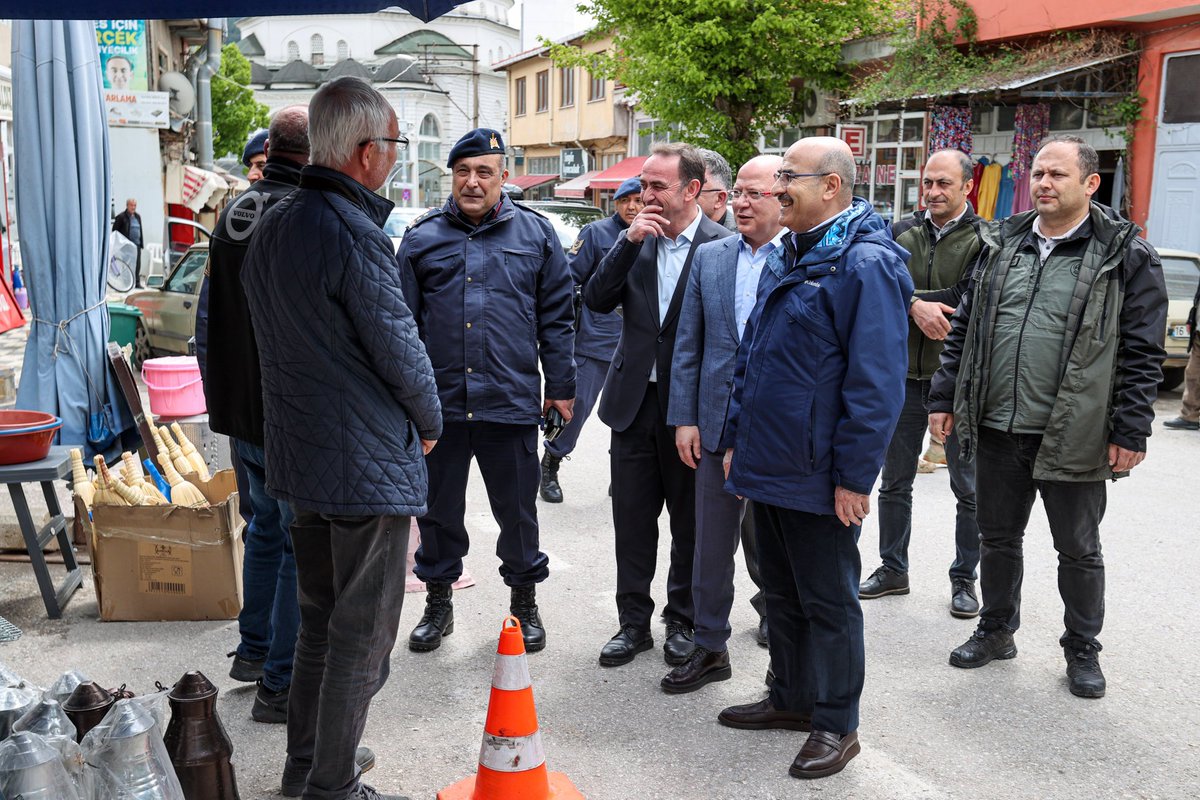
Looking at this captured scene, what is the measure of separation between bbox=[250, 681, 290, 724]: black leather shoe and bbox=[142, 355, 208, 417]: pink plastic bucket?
11.6ft

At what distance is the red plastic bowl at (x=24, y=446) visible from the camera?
16.0 feet

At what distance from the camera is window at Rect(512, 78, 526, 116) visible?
1971 inches

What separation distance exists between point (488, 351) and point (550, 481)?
124 inches

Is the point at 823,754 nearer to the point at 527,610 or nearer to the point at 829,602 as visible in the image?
the point at 829,602

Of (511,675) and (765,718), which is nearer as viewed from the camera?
(511,675)

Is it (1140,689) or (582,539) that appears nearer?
(1140,689)

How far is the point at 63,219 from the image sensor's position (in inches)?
232

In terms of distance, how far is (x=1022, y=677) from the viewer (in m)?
4.57

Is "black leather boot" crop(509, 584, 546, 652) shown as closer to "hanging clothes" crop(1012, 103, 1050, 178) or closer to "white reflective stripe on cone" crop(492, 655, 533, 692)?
"white reflective stripe on cone" crop(492, 655, 533, 692)

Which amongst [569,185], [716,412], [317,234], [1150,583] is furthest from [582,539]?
[569,185]

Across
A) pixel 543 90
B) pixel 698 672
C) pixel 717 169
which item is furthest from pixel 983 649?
pixel 543 90

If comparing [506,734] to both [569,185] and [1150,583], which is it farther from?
[569,185]

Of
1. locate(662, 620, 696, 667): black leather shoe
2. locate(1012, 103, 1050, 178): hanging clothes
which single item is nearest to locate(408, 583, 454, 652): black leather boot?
locate(662, 620, 696, 667): black leather shoe

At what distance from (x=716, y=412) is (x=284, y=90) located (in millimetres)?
97129
